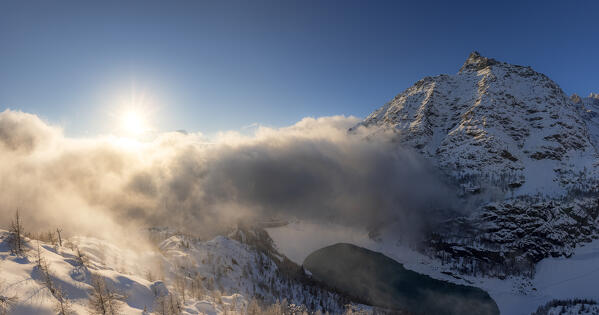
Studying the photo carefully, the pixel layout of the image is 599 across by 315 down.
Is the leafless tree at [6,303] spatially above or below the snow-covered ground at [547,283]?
above

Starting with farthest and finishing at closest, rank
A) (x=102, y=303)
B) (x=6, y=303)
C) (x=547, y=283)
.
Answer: (x=547, y=283), (x=102, y=303), (x=6, y=303)

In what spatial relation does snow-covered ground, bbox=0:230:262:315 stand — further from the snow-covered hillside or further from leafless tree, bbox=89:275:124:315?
leafless tree, bbox=89:275:124:315

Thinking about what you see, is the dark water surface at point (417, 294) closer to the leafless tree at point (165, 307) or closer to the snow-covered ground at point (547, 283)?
the snow-covered ground at point (547, 283)

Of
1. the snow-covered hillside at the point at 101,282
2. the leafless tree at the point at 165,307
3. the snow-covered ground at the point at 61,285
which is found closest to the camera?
the snow-covered ground at the point at 61,285

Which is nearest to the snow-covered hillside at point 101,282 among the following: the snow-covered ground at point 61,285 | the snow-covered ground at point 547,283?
the snow-covered ground at point 61,285

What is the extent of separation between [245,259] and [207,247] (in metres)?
18.6

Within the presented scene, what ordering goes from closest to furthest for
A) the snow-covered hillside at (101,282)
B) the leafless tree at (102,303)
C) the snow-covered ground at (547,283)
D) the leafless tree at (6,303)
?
the leafless tree at (6,303) → the snow-covered hillside at (101,282) → the leafless tree at (102,303) → the snow-covered ground at (547,283)

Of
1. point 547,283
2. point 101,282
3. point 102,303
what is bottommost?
point 547,283

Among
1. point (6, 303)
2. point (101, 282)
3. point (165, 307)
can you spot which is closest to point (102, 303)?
point (6, 303)

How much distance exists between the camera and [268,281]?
10744cm

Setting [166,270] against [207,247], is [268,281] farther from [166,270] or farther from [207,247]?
[166,270]

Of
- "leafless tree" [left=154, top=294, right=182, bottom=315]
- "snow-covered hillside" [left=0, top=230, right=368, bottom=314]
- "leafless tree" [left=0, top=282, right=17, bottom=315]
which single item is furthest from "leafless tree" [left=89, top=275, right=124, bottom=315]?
"leafless tree" [left=154, top=294, right=182, bottom=315]

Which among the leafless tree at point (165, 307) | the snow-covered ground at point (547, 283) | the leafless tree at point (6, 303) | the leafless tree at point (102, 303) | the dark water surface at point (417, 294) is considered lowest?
the dark water surface at point (417, 294)

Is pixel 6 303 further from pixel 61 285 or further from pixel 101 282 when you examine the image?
pixel 101 282
